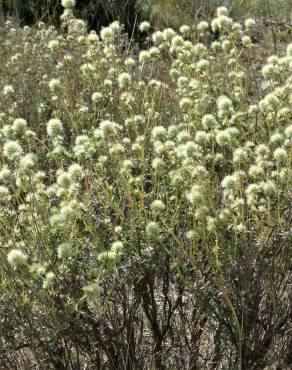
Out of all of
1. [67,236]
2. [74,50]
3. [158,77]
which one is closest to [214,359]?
[67,236]

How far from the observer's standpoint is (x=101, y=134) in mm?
2936

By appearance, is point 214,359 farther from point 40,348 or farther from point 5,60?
point 5,60

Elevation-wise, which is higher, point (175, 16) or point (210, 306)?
point (175, 16)

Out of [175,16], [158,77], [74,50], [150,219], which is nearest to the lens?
[150,219]

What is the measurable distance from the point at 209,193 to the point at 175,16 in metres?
5.06

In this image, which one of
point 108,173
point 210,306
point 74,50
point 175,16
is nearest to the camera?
point 210,306

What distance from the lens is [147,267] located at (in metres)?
2.64

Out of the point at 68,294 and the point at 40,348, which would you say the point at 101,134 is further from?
the point at 40,348

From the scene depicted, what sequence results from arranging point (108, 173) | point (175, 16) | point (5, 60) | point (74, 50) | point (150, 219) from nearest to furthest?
point (150, 219), point (108, 173), point (74, 50), point (5, 60), point (175, 16)

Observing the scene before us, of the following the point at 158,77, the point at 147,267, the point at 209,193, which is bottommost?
the point at 147,267

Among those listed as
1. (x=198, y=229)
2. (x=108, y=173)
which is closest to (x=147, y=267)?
(x=198, y=229)

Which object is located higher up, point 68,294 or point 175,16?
point 175,16

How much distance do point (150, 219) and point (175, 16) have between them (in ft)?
16.3

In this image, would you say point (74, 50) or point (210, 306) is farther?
point (74, 50)
